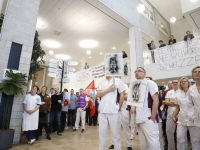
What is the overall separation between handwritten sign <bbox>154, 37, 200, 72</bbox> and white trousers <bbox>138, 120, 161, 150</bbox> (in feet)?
19.4

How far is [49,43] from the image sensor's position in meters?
10.8

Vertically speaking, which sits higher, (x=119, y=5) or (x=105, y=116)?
(x=119, y=5)

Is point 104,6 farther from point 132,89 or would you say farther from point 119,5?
point 132,89

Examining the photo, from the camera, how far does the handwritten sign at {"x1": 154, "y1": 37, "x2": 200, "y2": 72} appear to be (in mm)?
6305

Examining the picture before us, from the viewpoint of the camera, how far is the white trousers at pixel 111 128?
7.21ft

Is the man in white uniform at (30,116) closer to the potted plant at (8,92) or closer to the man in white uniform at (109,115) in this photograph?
the potted plant at (8,92)

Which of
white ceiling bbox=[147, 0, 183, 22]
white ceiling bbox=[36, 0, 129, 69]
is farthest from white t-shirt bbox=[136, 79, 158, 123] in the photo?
white ceiling bbox=[147, 0, 183, 22]

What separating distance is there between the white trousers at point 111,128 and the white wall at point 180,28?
13.9 m

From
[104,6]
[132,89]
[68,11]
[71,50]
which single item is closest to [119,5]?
[104,6]

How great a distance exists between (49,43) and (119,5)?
6.33m

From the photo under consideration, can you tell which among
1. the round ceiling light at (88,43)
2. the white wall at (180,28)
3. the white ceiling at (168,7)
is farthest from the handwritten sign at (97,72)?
the white wall at (180,28)

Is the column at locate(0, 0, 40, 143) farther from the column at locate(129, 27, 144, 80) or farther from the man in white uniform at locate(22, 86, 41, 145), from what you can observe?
the column at locate(129, 27, 144, 80)

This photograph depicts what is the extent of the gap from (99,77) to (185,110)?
7840 mm

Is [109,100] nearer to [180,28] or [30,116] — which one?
Result: [30,116]
